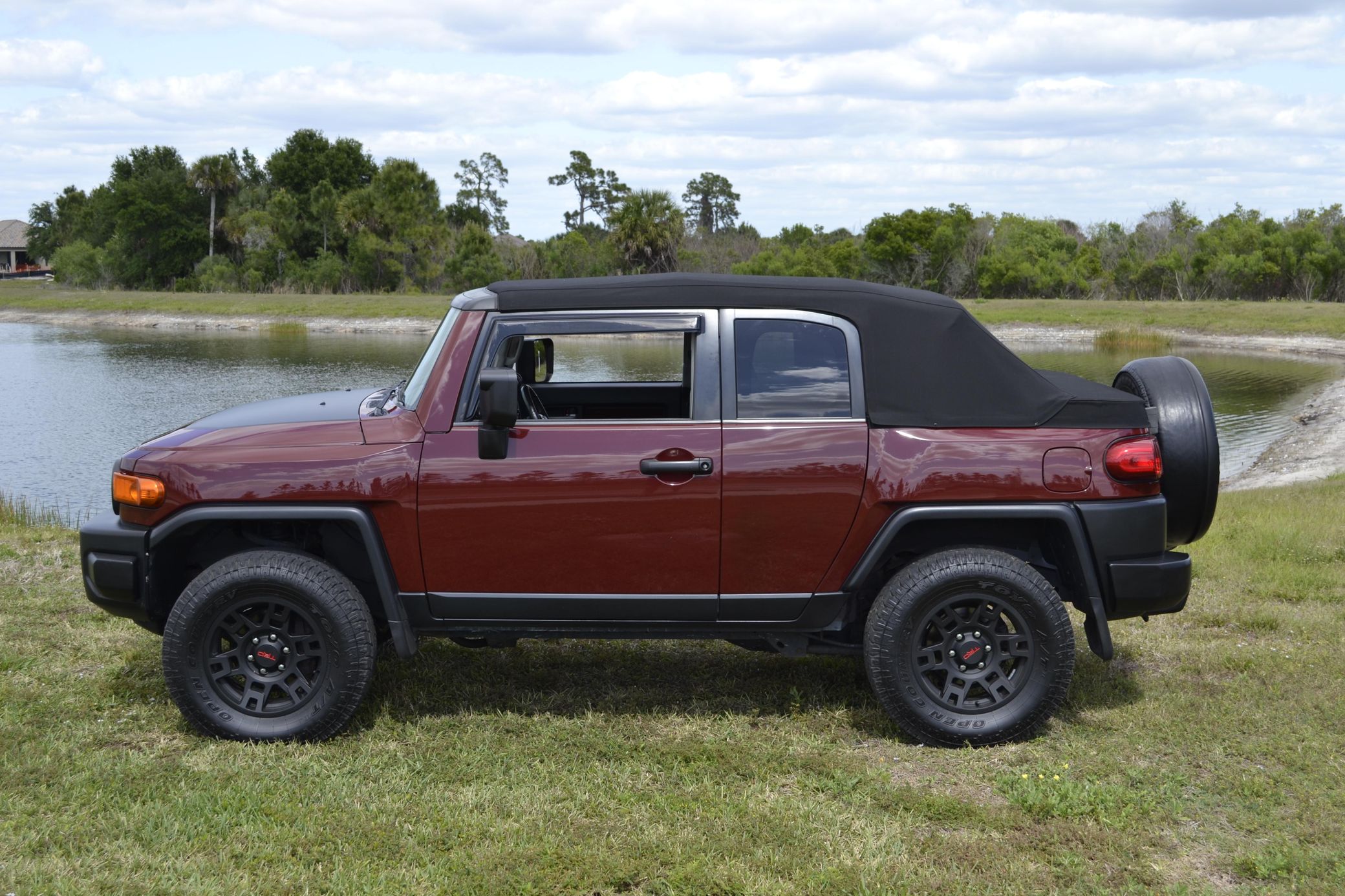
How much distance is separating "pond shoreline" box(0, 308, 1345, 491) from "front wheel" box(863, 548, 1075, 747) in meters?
11.5

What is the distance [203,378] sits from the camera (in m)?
32.2

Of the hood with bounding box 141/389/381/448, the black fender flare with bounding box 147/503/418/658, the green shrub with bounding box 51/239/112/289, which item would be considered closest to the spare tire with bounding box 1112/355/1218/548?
the black fender flare with bounding box 147/503/418/658

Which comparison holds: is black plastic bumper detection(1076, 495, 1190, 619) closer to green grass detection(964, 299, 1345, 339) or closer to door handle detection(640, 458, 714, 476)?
door handle detection(640, 458, 714, 476)

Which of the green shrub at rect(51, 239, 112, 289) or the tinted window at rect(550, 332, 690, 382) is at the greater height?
the green shrub at rect(51, 239, 112, 289)

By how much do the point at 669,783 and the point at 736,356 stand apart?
181 centimetres

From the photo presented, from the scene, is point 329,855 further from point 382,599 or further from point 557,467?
point 557,467

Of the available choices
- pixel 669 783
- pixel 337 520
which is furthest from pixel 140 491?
pixel 669 783

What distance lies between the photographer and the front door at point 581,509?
498 centimetres

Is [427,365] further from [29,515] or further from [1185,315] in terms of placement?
[1185,315]

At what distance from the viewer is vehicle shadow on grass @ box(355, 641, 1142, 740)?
562 cm

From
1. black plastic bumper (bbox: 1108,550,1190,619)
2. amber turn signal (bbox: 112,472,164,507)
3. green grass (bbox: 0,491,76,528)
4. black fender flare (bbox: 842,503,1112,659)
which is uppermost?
amber turn signal (bbox: 112,472,164,507)

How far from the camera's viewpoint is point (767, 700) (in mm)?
5770

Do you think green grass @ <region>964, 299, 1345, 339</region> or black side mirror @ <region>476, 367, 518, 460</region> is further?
green grass @ <region>964, 299, 1345, 339</region>

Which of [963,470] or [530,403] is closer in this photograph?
[963,470]
